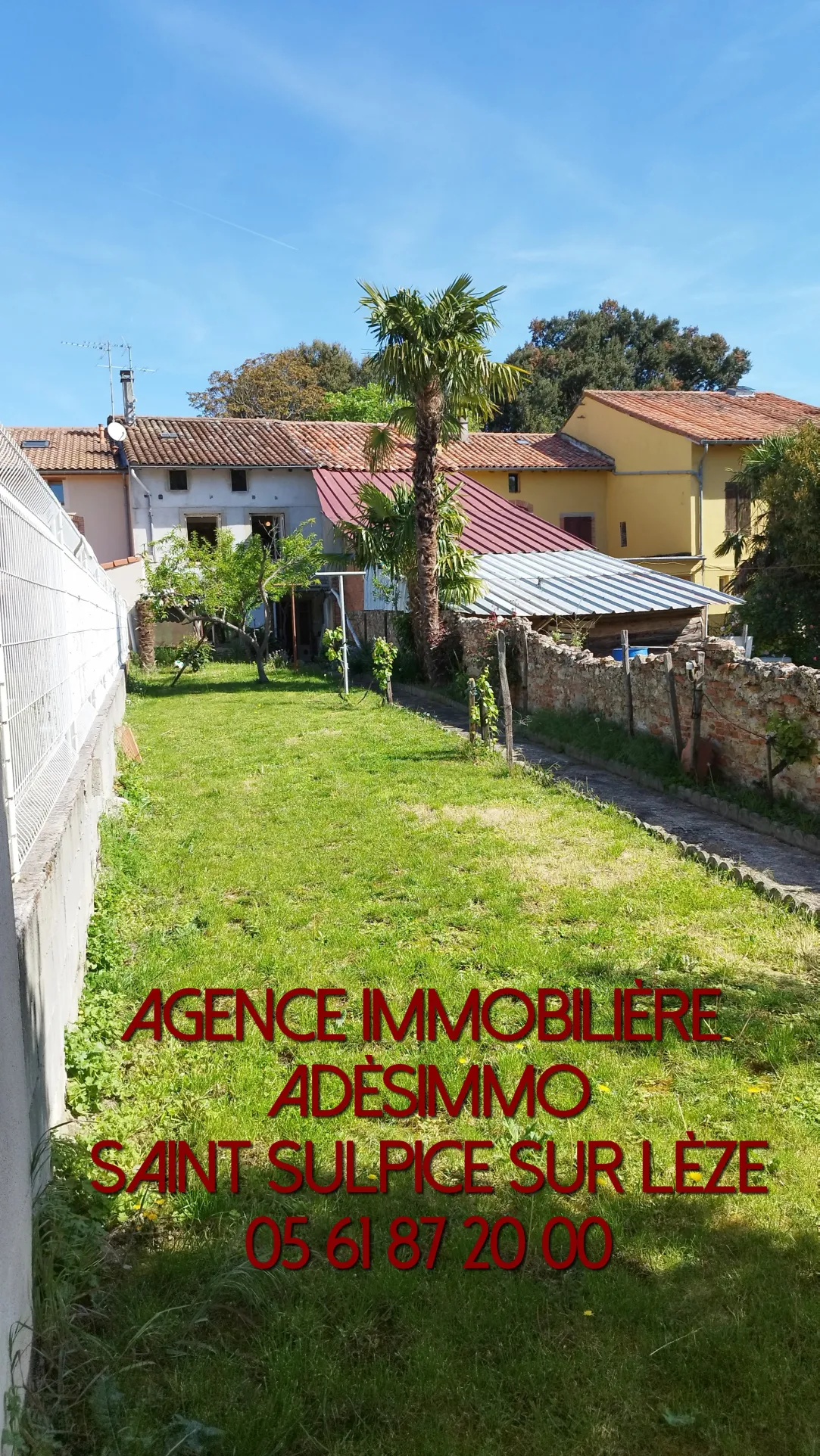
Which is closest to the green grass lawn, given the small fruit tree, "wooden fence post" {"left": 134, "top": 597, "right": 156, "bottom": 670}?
the small fruit tree

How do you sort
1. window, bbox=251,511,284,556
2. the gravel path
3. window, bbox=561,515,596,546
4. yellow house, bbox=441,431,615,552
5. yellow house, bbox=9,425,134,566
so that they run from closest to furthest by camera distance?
the gravel path → yellow house, bbox=9,425,134,566 → window, bbox=251,511,284,556 → yellow house, bbox=441,431,615,552 → window, bbox=561,515,596,546

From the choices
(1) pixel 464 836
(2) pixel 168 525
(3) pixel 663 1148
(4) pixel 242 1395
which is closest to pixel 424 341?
(1) pixel 464 836

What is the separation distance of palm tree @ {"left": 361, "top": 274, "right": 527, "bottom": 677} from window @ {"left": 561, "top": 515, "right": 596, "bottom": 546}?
47.2ft

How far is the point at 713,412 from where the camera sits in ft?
108

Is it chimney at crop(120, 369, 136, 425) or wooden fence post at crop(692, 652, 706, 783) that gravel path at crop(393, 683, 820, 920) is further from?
chimney at crop(120, 369, 136, 425)

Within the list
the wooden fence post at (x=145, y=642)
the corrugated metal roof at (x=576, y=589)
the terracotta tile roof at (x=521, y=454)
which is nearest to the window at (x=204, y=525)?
the wooden fence post at (x=145, y=642)

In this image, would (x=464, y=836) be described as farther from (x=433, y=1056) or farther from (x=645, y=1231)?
(x=645, y=1231)

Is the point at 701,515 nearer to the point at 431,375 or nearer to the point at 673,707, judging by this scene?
the point at 431,375

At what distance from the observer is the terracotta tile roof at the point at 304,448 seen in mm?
29984

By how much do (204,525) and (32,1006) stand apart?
28.3m

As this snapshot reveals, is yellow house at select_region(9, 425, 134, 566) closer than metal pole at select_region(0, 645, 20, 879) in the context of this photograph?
No

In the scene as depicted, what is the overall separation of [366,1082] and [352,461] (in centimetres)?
2874

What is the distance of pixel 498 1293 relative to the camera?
3273 millimetres

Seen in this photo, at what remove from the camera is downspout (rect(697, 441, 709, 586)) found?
29406 millimetres
